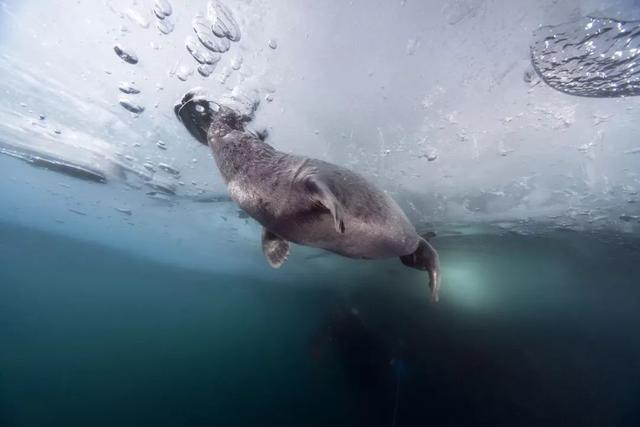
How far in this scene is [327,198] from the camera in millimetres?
2443

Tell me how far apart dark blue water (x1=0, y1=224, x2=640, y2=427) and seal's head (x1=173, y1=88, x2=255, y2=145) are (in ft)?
50.8

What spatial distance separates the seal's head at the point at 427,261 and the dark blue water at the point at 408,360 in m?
15.0

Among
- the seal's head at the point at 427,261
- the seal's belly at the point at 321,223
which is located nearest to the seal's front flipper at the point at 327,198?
the seal's belly at the point at 321,223

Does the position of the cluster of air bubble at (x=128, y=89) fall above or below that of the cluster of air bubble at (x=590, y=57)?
below

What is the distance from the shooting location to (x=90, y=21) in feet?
17.1

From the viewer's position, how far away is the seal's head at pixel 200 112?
6.88m

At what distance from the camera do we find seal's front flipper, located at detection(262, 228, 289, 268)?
4250mm

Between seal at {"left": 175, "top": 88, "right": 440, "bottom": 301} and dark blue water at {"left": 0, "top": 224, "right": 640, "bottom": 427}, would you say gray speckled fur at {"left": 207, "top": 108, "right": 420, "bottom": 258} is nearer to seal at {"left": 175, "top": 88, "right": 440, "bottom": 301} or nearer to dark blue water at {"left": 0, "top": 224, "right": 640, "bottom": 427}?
seal at {"left": 175, "top": 88, "right": 440, "bottom": 301}

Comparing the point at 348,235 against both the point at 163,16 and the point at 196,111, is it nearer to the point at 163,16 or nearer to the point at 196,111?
the point at 163,16

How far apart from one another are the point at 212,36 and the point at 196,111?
2736 mm

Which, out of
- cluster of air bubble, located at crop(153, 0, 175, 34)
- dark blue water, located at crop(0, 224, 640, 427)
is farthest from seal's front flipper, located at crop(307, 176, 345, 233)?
dark blue water, located at crop(0, 224, 640, 427)

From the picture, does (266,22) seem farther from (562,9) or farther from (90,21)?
(562,9)

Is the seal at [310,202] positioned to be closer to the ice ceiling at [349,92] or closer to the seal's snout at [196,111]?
the ice ceiling at [349,92]

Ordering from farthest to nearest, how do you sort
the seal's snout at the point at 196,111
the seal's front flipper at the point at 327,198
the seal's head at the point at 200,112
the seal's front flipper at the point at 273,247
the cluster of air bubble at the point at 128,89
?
the seal's snout at the point at 196,111, the seal's head at the point at 200,112, the cluster of air bubble at the point at 128,89, the seal's front flipper at the point at 273,247, the seal's front flipper at the point at 327,198
